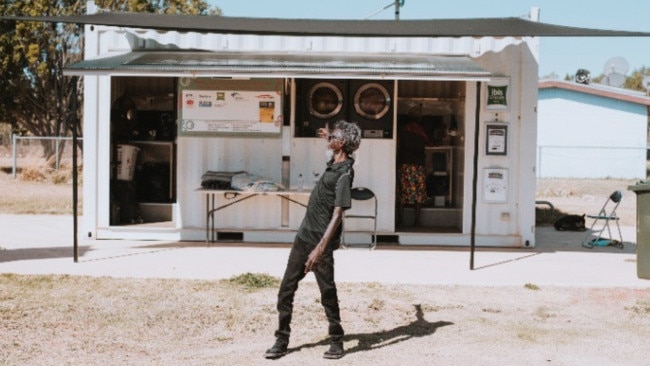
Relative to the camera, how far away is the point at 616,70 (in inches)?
1314

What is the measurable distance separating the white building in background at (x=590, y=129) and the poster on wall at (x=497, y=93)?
18.9 m

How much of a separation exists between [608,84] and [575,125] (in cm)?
360

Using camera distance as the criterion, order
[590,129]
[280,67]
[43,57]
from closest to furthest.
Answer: [280,67] → [43,57] → [590,129]

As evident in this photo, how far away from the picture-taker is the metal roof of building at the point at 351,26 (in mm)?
10789

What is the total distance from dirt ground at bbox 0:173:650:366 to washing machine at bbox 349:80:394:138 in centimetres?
384

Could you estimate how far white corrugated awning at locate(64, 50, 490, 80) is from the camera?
10.6 meters

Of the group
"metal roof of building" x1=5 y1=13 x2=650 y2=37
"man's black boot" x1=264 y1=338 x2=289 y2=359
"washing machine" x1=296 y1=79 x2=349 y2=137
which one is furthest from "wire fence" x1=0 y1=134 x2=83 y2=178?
"man's black boot" x1=264 y1=338 x2=289 y2=359

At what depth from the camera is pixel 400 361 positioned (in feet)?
20.7

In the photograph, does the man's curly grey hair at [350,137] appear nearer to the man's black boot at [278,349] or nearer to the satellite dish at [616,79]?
the man's black boot at [278,349]

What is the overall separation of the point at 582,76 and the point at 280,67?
24.1 m

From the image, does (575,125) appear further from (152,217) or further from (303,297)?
(303,297)

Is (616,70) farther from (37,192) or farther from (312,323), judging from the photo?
(312,323)

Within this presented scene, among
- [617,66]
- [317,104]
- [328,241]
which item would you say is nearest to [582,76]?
[617,66]

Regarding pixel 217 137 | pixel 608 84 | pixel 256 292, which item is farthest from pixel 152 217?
pixel 608 84
